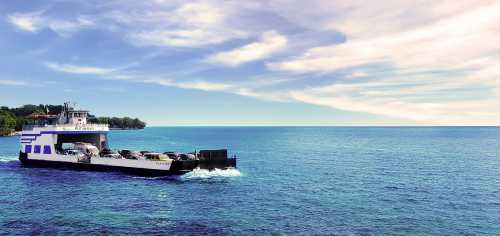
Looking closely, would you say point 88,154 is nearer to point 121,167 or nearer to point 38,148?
point 121,167

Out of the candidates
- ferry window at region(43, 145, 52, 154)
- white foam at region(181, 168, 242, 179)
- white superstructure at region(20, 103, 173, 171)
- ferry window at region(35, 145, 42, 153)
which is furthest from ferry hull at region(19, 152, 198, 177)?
ferry window at region(35, 145, 42, 153)

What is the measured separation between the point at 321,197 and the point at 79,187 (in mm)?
32723

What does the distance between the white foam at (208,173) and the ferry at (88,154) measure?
672mm

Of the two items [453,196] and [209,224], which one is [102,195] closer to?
[209,224]

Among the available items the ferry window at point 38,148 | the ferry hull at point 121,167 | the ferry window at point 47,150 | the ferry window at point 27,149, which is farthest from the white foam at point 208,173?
the ferry window at point 27,149

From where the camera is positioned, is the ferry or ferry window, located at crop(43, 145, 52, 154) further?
ferry window, located at crop(43, 145, 52, 154)

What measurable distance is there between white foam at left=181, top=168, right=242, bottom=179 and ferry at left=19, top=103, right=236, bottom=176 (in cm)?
67

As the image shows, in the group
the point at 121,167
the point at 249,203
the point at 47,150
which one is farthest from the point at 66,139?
the point at 249,203

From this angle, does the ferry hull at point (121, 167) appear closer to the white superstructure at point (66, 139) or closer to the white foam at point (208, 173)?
the white superstructure at point (66, 139)

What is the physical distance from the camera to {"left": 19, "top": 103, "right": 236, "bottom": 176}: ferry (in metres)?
65.6

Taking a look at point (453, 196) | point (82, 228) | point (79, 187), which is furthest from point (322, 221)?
point (79, 187)

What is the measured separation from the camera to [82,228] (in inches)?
1411

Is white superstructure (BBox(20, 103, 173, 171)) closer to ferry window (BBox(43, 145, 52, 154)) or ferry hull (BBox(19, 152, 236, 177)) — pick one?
ferry window (BBox(43, 145, 52, 154))

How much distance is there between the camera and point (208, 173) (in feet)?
221
